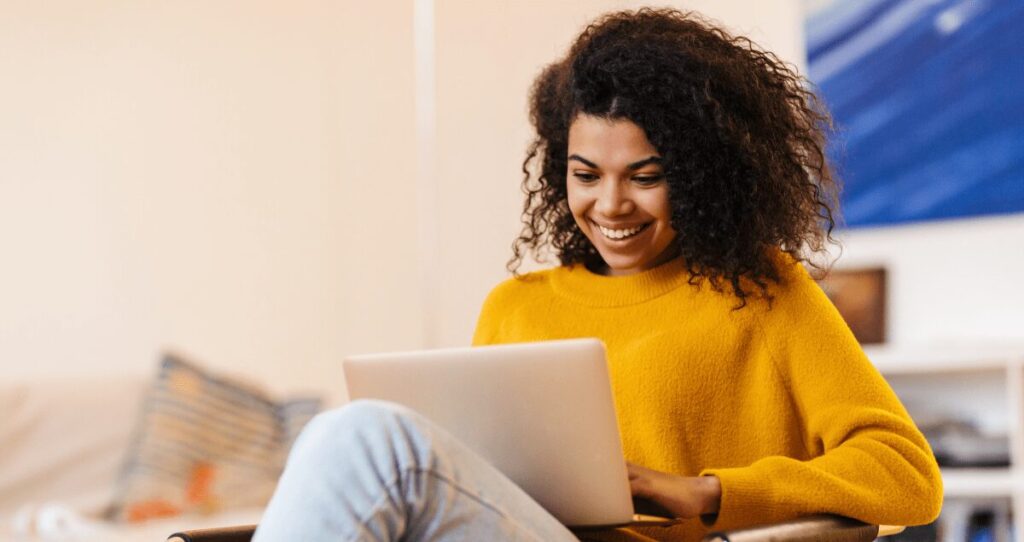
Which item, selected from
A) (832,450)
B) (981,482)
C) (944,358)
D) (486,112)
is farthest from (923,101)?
(832,450)

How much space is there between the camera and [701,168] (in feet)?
4.66

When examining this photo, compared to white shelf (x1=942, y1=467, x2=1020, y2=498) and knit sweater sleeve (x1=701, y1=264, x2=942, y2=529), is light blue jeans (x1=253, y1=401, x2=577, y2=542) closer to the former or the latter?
knit sweater sleeve (x1=701, y1=264, x2=942, y2=529)

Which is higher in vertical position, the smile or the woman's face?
the woman's face

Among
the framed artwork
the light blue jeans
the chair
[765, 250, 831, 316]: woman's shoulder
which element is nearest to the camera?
the light blue jeans

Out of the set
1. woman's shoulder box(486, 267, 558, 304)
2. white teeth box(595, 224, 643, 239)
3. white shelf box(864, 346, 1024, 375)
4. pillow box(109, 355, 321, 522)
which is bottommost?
pillow box(109, 355, 321, 522)

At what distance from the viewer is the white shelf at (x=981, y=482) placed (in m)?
2.78

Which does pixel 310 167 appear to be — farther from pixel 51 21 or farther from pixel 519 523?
pixel 519 523

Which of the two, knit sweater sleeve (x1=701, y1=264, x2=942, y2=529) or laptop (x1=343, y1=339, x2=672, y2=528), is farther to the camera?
knit sweater sleeve (x1=701, y1=264, x2=942, y2=529)

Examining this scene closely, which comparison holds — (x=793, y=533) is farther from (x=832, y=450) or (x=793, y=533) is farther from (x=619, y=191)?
(x=619, y=191)

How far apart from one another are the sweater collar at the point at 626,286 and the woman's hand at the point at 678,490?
28 centimetres

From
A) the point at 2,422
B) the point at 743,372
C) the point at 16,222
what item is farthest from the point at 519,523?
the point at 16,222

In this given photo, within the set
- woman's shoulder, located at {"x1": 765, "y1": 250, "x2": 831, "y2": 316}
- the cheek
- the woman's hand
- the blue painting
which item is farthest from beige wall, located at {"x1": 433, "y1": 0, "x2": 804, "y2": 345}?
the woman's hand

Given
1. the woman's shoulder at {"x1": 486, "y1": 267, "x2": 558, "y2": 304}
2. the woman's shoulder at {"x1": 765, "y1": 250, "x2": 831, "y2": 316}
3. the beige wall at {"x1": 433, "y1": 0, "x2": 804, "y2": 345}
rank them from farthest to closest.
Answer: the beige wall at {"x1": 433, "y1": 0, "x2": 804, "y2": 345} → the woman's shoulder at {"x1": 486, "y1": 267, "x2": 558, "y2": 304} → the woman's shoulder at {"x1": 765, "y1": 250, "x2": 831, "y2": 316}

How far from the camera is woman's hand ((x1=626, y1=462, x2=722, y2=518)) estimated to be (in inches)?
48.5
